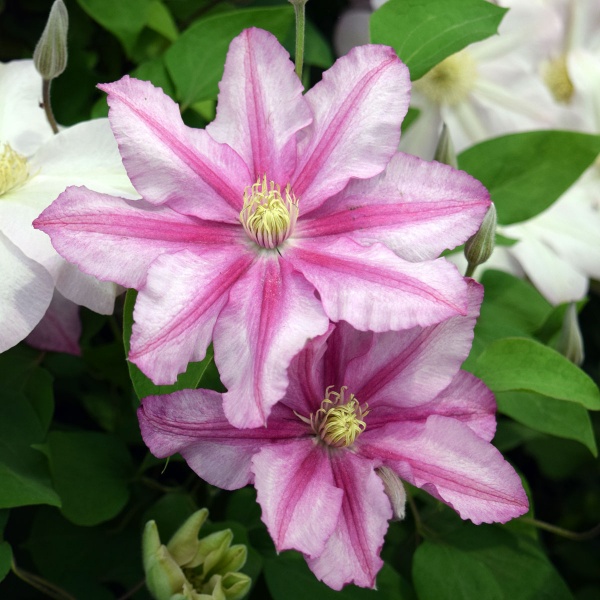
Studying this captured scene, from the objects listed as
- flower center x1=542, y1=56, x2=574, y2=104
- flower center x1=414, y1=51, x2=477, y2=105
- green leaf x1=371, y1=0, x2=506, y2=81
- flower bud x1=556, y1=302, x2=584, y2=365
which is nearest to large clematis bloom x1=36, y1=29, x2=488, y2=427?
green leaf x1=371, y1=0, x2=506, y2=81

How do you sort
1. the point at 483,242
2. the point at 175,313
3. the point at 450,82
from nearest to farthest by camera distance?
A: the point at 175,313 < the point at 483,242 < the point at 450,82

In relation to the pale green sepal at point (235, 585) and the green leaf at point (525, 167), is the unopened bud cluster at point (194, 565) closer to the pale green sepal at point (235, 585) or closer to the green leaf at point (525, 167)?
the pale green sepal at point (235, 585)

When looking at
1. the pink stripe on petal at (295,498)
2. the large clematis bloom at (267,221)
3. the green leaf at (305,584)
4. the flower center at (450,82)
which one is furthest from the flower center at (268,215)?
the flower center at (450,82)

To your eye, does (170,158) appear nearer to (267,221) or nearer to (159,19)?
(267,221)

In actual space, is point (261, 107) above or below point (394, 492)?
above

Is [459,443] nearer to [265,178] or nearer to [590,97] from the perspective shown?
[265,178]

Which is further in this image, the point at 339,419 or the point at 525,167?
the point at 525,167

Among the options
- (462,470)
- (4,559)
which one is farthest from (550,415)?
(4,559)
